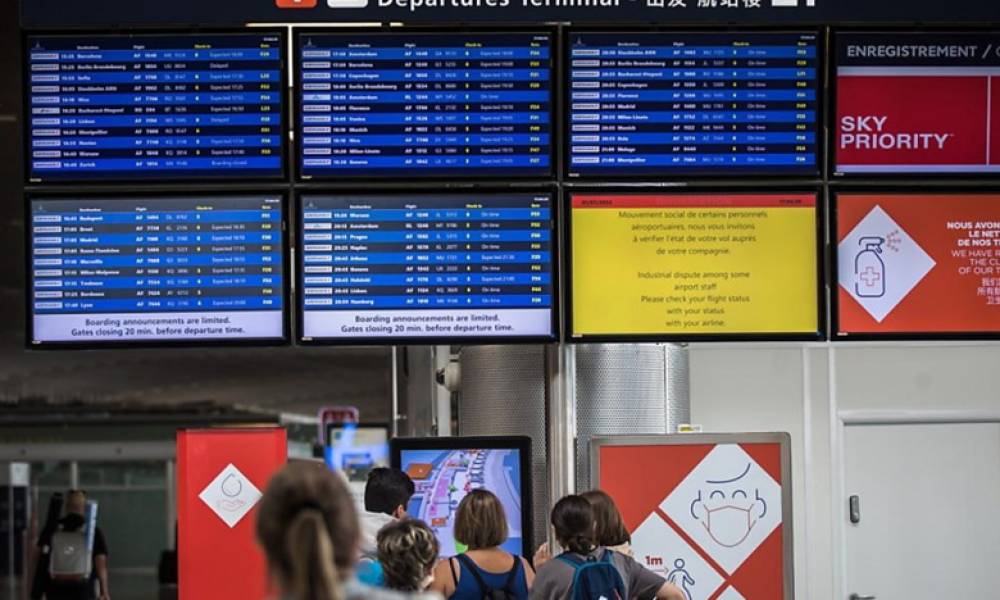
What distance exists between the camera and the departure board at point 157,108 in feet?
19.7

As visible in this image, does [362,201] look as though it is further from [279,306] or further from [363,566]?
[363,566]

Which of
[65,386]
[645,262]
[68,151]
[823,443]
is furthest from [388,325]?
[65,386]

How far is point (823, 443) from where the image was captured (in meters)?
8.23

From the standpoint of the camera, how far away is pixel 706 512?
6.50 meters

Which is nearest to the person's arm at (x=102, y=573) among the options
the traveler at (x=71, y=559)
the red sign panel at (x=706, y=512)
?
the traveler at (x=71, y=559)

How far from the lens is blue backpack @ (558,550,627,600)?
511 centimetres

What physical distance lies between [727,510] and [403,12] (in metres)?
2.37

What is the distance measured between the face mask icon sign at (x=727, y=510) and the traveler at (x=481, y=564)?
146cm

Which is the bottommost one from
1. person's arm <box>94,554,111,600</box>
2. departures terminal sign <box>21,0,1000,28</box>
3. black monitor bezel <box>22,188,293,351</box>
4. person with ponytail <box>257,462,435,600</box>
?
person's arm <box>94,554,111,600</box>

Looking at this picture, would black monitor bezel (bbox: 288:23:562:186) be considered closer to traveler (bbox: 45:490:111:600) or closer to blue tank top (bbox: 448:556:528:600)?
blue tank top (bbox: 448:556:528:600)

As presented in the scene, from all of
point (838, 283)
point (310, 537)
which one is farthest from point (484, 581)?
point (310, 537)

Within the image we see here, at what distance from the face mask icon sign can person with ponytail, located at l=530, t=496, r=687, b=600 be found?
4.27 feet

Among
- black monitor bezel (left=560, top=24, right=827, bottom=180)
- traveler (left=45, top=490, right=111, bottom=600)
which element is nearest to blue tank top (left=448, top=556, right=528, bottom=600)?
black monitor bezel (left=560, top=24, right=827, bottom=180)

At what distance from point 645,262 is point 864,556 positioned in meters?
2.93
